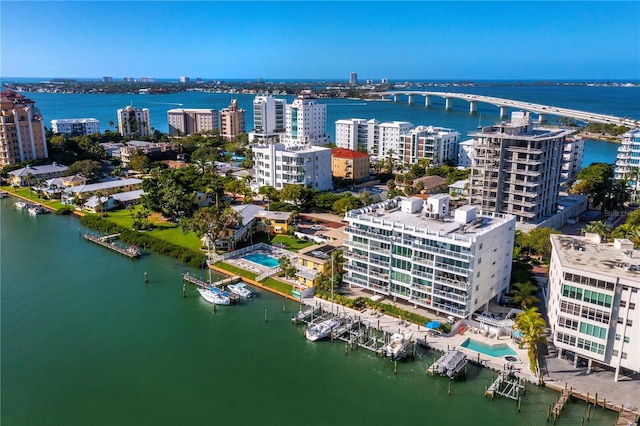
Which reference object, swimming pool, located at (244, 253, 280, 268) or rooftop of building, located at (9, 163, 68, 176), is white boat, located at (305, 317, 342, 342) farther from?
rooftop of building, located at (9, 163, 68, 176)

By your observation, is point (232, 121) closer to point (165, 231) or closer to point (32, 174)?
point (32, 174)

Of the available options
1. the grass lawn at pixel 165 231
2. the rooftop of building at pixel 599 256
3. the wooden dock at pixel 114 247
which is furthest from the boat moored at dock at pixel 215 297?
the rooftop of building at pixel 599 256

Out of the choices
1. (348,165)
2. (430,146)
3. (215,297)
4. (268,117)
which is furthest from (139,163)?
(215,297)

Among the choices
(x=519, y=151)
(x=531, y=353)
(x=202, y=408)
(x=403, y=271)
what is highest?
(x=519, y=151)

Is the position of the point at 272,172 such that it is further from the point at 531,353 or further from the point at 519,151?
the point at 531,353

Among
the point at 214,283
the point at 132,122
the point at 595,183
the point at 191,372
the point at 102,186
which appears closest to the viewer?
the point at 191,372

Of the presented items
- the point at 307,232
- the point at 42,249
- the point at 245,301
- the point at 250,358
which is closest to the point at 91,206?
the point at 42,249

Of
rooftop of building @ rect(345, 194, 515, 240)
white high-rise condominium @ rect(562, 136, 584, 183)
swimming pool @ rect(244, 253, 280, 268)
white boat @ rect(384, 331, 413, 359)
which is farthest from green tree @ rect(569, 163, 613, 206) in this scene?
swimming pool @ rect(244, 253, 280, 268)

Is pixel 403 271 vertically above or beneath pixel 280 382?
above
